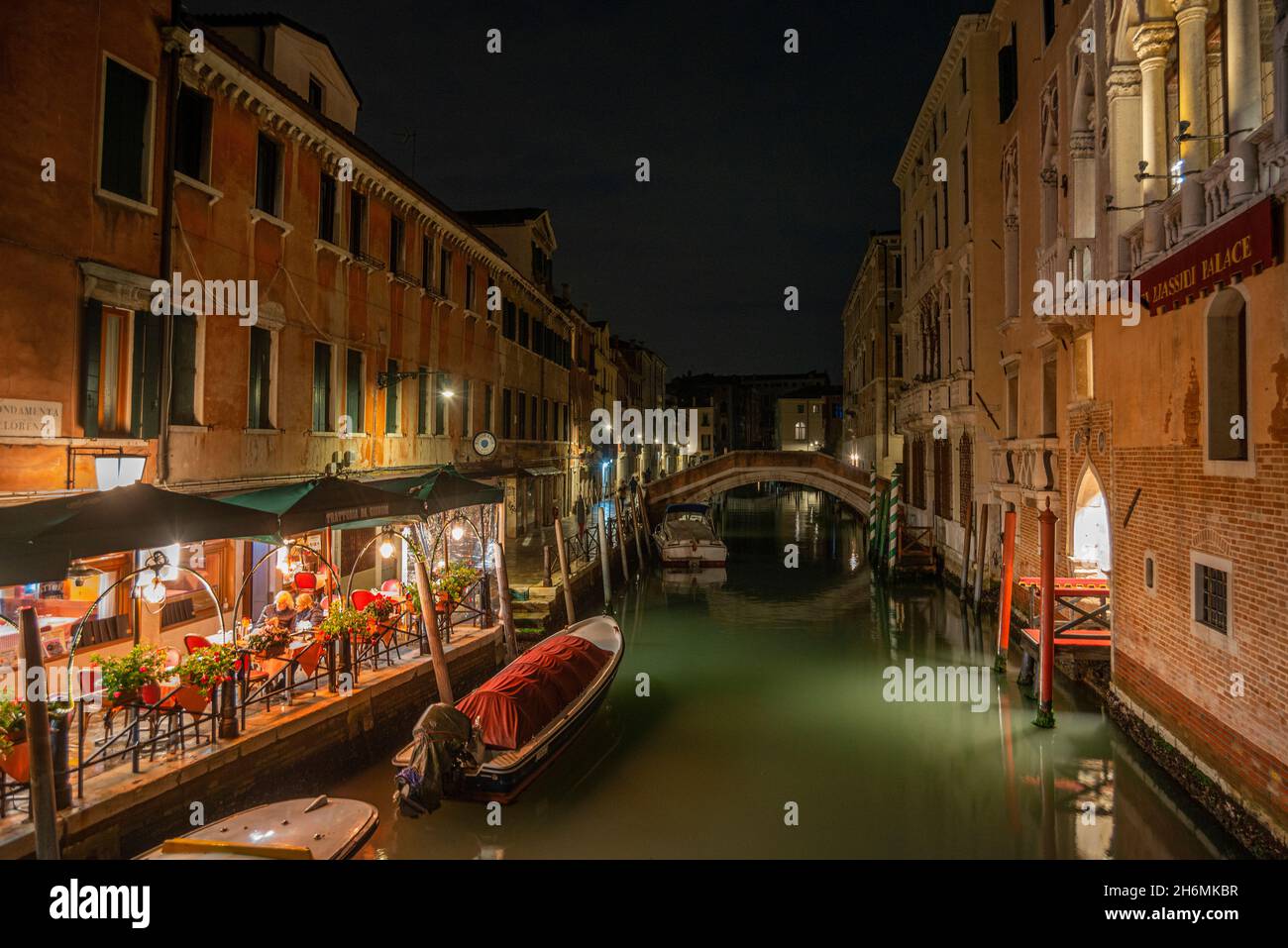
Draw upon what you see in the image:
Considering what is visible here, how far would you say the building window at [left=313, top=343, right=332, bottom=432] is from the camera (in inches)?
445

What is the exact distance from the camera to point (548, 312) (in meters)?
24.3

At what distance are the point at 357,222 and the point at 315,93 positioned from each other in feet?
6.59

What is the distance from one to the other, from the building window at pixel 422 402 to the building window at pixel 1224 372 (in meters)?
11.7

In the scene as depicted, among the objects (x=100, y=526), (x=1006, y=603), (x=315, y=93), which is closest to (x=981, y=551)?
(x=1006, y=603)

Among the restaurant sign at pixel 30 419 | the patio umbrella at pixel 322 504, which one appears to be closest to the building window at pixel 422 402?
the patio umbrella at pixel 322 504

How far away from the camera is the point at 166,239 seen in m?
8.27

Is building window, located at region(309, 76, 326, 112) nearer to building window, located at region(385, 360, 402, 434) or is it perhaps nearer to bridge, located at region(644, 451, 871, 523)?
building window, located at region(385, 360, 402, 434)

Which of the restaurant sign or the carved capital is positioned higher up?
the carved capital

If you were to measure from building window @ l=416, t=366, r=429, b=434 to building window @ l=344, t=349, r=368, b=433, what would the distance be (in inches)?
76.5

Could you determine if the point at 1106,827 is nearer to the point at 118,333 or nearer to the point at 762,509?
the point at 118,333

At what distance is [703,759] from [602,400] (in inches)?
1085

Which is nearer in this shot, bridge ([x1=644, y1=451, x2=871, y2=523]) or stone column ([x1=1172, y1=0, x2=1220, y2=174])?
stone column ([x1=1172, y1=0, x2=1220, y2=174])

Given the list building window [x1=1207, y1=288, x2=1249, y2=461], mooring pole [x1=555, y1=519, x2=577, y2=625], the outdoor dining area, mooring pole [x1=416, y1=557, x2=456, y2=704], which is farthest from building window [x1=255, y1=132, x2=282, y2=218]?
building window [x1=1207, y1=288, x2=1249, y2=461]
